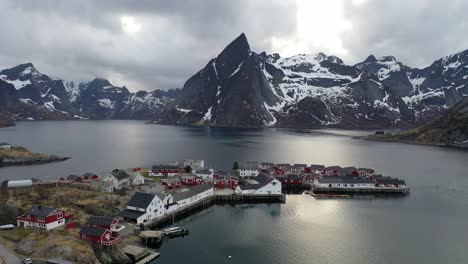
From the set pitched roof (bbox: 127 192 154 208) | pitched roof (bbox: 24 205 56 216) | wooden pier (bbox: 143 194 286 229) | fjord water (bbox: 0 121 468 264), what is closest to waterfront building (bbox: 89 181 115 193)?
pitched roof (bbox: 127 192 154 208)

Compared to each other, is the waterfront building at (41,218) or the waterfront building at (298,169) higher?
the waterfront building at (298,169)

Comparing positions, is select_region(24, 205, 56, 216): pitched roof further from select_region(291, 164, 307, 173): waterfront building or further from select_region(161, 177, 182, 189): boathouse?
select_region(291, 164, 307, 173): waterfront building

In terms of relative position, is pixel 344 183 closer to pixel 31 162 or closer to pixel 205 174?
pixel 205 174

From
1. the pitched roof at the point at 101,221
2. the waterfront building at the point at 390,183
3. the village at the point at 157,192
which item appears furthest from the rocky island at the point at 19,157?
the waterfront building at the point at 390,183

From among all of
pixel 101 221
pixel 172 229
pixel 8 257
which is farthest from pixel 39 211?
pixel 172 229

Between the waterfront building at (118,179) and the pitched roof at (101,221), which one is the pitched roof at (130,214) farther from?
the waterfront building at (118,179)

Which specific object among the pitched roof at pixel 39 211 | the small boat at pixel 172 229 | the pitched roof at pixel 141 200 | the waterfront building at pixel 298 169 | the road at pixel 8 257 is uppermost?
the waterfront building at pixel 298 169

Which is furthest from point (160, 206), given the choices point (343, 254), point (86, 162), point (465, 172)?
point (465, 172)
